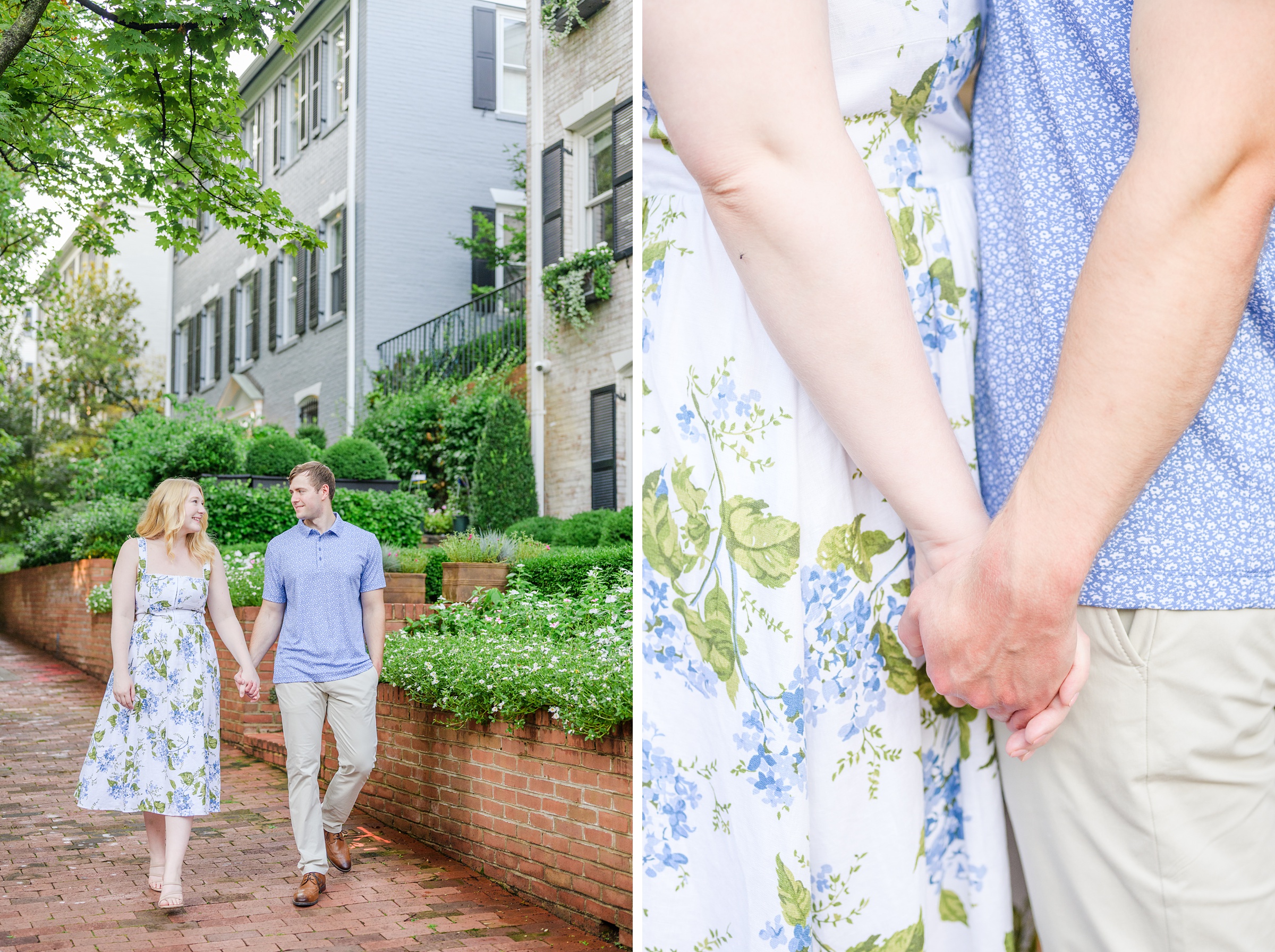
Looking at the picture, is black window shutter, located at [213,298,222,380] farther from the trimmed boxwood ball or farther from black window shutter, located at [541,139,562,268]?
black window shutter, located at [541,139,562,268]

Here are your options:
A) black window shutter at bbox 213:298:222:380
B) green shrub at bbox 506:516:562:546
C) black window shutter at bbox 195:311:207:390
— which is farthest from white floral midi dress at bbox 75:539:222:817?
black window shutter at bbox 195:311:207:390

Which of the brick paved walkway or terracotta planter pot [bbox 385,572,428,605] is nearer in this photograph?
the brick paved walkway

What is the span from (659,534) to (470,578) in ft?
24.4

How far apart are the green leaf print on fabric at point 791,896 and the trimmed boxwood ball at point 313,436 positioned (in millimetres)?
13576

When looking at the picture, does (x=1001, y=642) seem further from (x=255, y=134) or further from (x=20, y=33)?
(x=255, y=134)

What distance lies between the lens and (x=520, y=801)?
461 cm

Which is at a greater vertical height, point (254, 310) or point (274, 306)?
point (274, 306)

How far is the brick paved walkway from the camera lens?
4207 millimetres

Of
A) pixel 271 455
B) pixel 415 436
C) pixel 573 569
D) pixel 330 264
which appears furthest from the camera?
pixel 330 264

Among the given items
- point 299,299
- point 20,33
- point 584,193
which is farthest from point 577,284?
point 20,33

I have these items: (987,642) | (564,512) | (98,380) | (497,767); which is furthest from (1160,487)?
(98,380)

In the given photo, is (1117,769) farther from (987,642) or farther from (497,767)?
(497,767)

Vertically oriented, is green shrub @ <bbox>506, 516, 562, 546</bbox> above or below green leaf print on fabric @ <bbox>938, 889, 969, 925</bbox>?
above

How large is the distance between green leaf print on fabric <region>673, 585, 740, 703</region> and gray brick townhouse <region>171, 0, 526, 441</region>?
12528 mm
